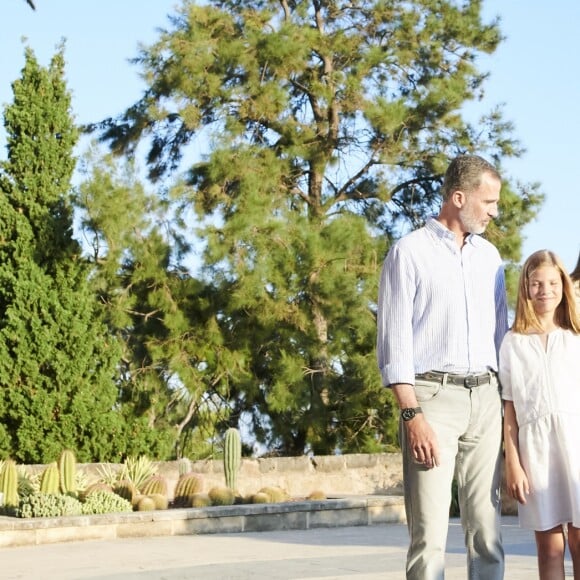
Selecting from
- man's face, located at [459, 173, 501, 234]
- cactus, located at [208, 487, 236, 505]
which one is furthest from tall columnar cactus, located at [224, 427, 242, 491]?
man's face, located at [459, 173, 501, 234]

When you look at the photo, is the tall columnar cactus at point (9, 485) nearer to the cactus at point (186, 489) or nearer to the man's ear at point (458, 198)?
the cactus at point (186, 489)

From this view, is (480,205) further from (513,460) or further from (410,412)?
(513,460)

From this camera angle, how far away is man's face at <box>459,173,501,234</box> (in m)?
3.83

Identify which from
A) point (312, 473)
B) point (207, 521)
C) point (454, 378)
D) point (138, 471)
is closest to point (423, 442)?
point (454, 378)

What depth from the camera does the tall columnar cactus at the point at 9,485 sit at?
1049 cm

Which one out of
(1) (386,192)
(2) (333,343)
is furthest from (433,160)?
(2) (333,343)

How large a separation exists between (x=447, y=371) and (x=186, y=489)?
7976 millimetres

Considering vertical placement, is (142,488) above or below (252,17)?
below

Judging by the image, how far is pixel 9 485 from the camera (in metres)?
10.7

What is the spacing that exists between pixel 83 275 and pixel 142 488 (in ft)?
12.4

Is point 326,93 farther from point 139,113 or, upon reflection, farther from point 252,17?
point 139,113

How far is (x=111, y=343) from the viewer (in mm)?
14516

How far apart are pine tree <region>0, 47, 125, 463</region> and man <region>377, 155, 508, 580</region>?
10.6m

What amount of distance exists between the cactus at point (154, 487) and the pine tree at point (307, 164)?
12.4 ft
